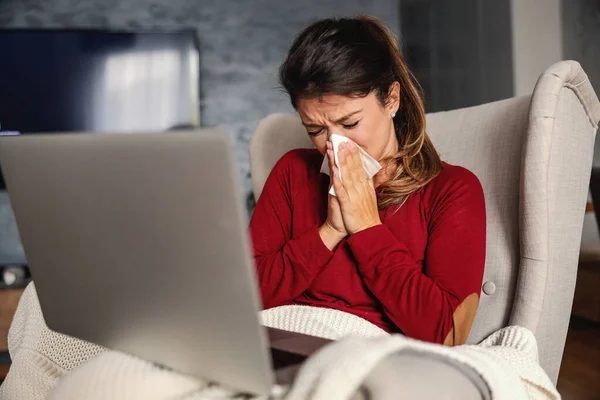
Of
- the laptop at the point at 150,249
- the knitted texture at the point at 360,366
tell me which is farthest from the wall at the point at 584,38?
the laptop at the point at 150,249

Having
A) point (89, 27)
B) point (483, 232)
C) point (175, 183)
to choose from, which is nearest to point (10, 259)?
point (89, 27)

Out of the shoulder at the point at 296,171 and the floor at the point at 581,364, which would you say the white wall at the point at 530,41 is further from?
the shoulder at the point at 296,171

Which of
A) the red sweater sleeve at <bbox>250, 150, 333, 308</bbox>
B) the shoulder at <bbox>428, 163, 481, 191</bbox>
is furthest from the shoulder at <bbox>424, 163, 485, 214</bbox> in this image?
the red sweater sleeve at <bbox>250, 150, 333, 308</bbox>

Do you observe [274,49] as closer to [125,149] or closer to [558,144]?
[558,144]

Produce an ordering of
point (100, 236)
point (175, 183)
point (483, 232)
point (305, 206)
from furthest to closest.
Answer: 1. point (305, 206)
2. point (483, 232)
3. point (100, 236)
4. point (175, 183)

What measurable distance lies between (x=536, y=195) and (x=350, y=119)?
351mm

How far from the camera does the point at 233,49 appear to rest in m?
3.70

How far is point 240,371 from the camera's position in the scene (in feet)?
2.28

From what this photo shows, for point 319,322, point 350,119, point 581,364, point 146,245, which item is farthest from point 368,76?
point 581,364

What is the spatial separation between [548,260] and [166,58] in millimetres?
2636

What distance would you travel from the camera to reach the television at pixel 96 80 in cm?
341

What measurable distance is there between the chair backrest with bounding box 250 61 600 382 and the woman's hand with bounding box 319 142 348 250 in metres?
0.32

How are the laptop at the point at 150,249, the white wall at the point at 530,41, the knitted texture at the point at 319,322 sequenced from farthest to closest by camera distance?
the white wall at the point at 530,41 → the knitted texture at the point at 319,322 → the laptop at the point at 150,249

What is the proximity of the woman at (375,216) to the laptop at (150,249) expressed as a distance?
0.31 meters
